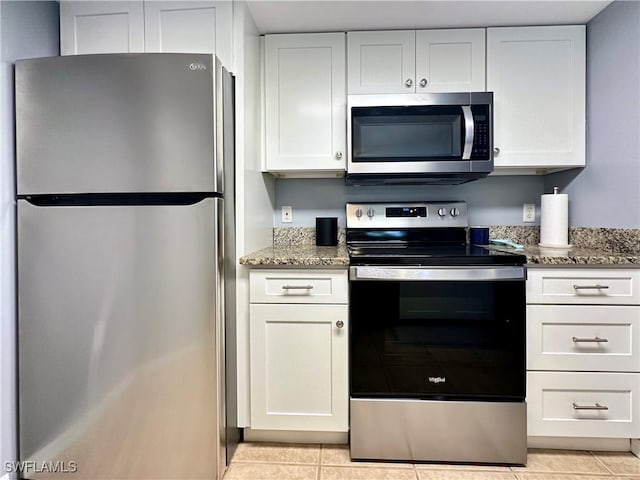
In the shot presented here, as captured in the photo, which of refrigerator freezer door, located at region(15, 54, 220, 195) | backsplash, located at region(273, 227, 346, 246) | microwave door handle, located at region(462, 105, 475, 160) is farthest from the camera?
backsplash, located at region(273, 227, 346, 246)

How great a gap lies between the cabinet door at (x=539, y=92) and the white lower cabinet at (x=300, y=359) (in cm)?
122

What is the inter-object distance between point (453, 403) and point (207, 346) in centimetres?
106

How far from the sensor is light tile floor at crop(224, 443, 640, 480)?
1.44 m

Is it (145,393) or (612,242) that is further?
(612,242)

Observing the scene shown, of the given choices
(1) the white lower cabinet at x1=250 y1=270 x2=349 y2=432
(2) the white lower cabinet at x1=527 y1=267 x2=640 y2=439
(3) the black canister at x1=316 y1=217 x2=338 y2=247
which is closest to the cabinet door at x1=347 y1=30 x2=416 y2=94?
(3) the black canister at x1=316 y1=217 x2=338 y2=247

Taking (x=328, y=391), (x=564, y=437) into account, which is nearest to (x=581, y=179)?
(x=564, y=437)

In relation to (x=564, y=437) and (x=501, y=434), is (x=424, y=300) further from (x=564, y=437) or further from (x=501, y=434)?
(x=564, y=437)

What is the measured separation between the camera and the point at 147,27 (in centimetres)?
157

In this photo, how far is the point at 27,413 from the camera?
1387mm

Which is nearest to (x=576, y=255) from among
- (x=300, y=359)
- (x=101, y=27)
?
(x=300, y=359)

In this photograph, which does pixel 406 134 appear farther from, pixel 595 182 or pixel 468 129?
pixel 595 182

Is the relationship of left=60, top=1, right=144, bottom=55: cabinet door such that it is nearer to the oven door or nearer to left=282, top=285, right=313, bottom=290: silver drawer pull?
left=282, top=285, right=313, bottom=290: silver drawer pull

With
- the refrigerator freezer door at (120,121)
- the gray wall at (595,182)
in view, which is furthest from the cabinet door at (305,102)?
the refrigerator freezer door at (120,121)

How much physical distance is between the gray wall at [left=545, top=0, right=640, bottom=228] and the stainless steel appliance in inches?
24.9
